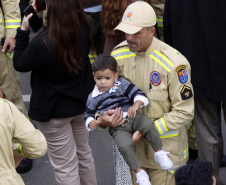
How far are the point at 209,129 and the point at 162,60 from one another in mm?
1300

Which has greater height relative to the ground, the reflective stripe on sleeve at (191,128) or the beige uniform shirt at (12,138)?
the beige uniform shirt at (12,138)

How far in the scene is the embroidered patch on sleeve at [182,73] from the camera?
3426mm

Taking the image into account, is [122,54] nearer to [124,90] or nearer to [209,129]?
[124,90]

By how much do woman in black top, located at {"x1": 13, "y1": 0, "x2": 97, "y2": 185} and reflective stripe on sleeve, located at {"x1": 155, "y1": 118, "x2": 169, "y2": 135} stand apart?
2.62 feet

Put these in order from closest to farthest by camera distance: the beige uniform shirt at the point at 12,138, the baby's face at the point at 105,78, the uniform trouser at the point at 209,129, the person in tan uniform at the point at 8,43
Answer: the beige uniform shirt at the point at 12,138 → the baby's face at the point at 105,78 → the uniform trouser at the point at 209,129 → the person in tan uniform at the point at 8,43

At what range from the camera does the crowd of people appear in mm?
3451

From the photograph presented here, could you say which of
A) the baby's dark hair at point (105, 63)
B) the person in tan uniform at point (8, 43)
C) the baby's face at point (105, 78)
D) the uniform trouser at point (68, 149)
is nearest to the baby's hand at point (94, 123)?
the baby's face at point (105, 78)

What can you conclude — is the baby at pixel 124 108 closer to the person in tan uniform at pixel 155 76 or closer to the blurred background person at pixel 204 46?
the person in tan uniform at pixel 155 76

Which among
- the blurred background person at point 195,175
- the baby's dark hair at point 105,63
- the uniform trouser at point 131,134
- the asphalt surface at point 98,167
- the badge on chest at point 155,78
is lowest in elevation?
the asphalt surface at point 98,167

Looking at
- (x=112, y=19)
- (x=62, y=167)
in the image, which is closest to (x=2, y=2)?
(x=112, y=19)

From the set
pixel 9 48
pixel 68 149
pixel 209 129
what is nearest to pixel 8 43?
pixel 9 48

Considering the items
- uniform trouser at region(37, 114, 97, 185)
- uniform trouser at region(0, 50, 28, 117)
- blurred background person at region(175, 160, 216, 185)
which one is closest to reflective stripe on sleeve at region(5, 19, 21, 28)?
uniform trouser at region(0, 50, 28, 117)

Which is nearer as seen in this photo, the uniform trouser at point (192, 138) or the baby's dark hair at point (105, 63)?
the baby's dark hair at point (105, 63)

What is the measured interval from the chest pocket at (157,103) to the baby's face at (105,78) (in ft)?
0.88
